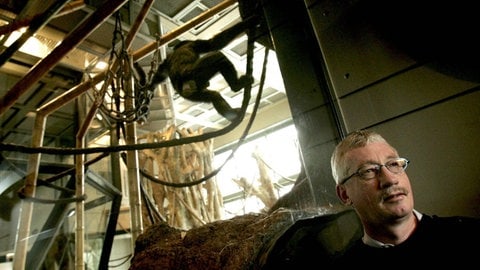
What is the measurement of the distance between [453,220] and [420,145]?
50 centimetres

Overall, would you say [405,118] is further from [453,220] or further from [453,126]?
[453,220]

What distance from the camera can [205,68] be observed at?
262 centimetres

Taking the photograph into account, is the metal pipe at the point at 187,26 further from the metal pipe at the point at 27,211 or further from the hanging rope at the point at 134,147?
the metal pipe at the point at 27,211

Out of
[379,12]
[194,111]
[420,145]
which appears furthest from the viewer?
[194,111]

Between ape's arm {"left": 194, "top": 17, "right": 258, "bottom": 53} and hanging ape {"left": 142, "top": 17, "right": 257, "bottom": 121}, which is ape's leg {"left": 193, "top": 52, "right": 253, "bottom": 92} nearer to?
hanging ape {"left": 142, "top": 17, "right": 257, "bottom": 121}

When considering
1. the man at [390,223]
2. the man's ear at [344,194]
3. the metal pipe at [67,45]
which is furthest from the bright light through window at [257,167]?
the man at [390,223]

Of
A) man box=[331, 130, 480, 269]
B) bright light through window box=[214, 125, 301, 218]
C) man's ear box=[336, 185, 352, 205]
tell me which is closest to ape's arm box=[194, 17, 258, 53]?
man box=[331, 130, 480, 269]

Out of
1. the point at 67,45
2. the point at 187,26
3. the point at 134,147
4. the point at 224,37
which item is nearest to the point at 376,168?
the point at 224,37

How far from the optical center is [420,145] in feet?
5.96

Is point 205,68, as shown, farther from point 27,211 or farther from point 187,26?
point 27,211

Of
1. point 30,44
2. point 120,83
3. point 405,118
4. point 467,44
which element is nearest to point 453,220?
point 405,118

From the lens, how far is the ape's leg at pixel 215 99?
8.96ft

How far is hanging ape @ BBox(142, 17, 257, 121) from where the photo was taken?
2.61m

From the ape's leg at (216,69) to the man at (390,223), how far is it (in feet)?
4.19
